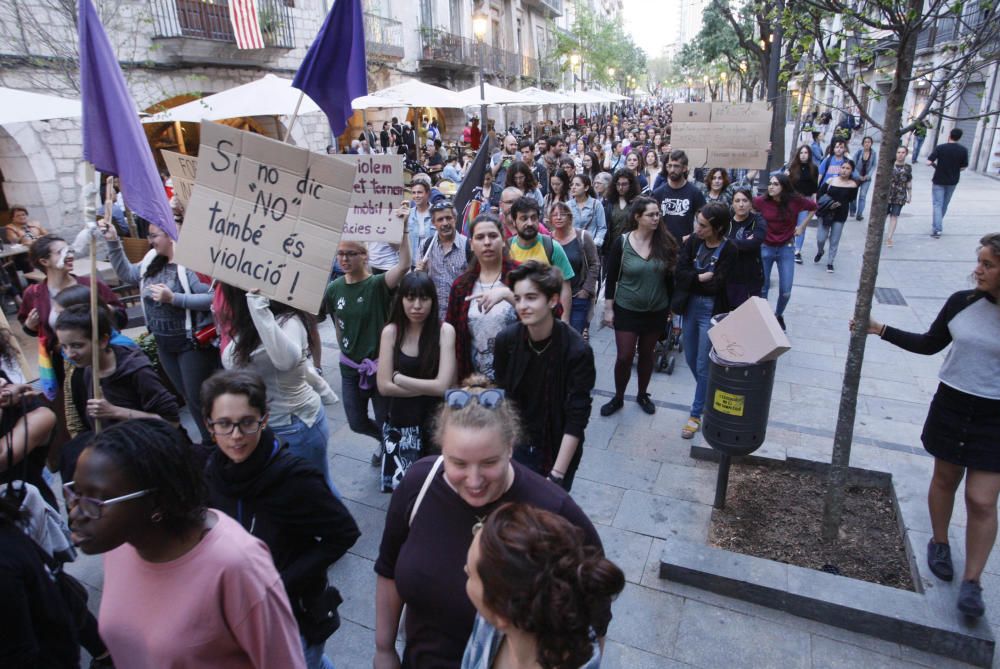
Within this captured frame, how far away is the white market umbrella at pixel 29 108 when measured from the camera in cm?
693

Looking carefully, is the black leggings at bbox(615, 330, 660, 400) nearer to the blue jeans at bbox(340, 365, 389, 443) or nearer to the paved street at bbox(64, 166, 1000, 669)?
the paved street at bbox(64, 166, 1000, 669)

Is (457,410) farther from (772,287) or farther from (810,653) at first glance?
(772,287)

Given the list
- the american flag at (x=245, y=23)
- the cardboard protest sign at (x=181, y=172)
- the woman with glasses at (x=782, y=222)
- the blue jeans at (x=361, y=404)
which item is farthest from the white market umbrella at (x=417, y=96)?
the blue jeans at (x=361, y=404)

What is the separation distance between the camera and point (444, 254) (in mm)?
5207

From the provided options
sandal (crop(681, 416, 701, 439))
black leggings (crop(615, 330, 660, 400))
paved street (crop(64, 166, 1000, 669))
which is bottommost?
paved street (crop(64, 166, 1000, 669))

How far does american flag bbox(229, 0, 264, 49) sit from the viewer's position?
1435 cm

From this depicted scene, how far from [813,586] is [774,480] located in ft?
3.92

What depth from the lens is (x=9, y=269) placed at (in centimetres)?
921

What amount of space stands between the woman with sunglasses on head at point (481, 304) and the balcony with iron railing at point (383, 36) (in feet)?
69.5

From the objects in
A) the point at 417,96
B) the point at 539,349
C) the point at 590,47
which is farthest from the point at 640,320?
the point at 590,47

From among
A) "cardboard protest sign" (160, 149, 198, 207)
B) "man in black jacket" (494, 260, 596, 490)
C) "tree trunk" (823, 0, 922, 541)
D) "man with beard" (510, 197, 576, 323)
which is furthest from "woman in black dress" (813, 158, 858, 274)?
"cardboard protest sign" (160, 149, 198, 207)

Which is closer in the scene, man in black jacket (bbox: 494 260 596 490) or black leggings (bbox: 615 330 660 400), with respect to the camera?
man in black jacket (bbox: 494 260 596 490)

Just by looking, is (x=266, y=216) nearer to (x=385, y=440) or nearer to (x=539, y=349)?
(x=539, y=349)

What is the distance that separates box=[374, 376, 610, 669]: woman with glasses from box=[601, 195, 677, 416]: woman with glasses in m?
3.27
